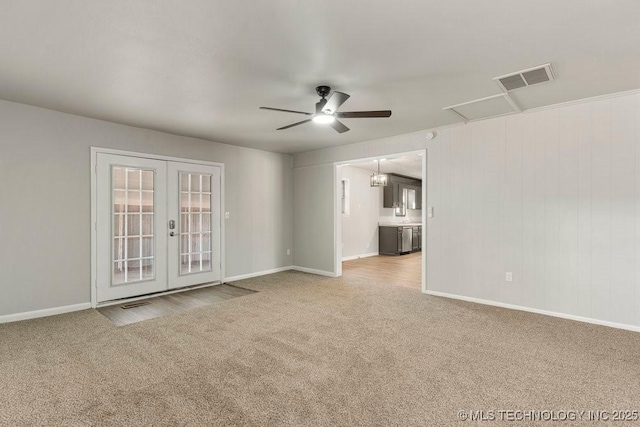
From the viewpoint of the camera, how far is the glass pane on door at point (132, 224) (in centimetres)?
468

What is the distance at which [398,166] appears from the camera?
873 centimetres

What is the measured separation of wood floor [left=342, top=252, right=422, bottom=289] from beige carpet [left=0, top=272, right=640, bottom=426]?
186cm

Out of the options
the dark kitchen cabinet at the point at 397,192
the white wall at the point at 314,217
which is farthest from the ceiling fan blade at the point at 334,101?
the dark kitchen cabinet at the point at 397,192

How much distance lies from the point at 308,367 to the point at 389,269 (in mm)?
4896

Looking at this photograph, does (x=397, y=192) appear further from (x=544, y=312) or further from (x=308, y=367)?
(x=308, y=367)

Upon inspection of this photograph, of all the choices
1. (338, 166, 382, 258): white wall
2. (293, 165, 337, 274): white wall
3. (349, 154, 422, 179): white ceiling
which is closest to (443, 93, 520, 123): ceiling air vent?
(293, 165, 337, 274): white wall

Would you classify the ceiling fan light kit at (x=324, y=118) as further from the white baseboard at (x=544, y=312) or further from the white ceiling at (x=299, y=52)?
the white baseboard at (x=544, y=312)

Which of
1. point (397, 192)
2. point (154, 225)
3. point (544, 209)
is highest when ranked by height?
point (397, 192)

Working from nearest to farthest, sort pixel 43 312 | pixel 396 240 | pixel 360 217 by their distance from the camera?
1. pixel 43 312
2. pixel 360 217
3. pixel 396 240

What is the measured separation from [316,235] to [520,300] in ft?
12.3

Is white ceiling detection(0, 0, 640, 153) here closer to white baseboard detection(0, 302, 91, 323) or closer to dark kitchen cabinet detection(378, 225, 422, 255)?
white baseboard detection(0, 302, 91, 323)

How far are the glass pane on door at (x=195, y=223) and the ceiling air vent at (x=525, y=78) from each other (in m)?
4.64

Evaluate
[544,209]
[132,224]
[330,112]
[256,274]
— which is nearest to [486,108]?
[544,209]

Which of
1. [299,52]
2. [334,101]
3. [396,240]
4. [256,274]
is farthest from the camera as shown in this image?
[396,240]
